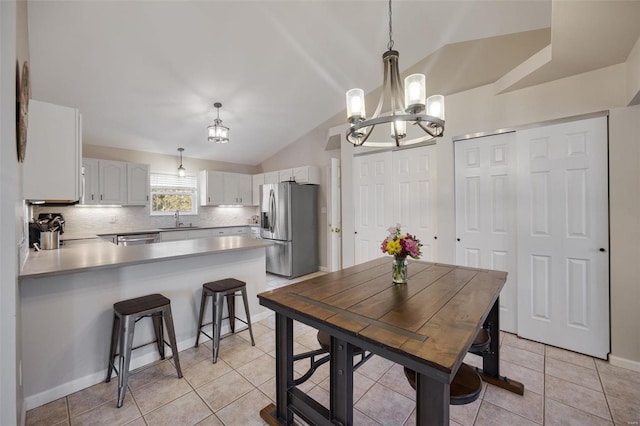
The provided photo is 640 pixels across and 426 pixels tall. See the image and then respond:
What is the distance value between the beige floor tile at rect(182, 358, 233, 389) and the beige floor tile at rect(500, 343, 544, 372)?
243 centimetres

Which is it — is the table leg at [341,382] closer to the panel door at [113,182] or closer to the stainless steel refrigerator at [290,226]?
the stainless steel refrigerator at [290,226]

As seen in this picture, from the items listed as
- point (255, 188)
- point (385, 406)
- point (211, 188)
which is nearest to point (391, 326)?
point (385, 406)

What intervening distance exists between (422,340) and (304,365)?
1535 mm

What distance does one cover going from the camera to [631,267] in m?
2.17

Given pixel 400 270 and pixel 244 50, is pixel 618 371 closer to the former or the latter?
pixel 400 270

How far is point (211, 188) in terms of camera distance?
567cm

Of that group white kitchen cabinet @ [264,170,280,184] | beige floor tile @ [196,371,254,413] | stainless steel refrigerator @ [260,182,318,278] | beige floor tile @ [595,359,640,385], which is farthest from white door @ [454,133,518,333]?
white kitchen cabinet @ [264,170,280,184]

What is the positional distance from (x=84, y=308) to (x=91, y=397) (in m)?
0.61

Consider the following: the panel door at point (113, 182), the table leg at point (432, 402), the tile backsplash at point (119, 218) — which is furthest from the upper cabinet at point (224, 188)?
the table leg at point (432, 402)

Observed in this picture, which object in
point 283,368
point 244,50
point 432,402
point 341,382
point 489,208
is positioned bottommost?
point 283,368

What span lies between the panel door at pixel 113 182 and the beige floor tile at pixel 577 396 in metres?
5.90

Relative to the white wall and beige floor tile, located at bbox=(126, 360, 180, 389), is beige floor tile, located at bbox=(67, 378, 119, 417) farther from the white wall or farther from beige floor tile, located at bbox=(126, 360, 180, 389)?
the white wall

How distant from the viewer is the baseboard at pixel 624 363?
214cm

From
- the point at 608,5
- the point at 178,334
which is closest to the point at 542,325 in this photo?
the point at 608,5
